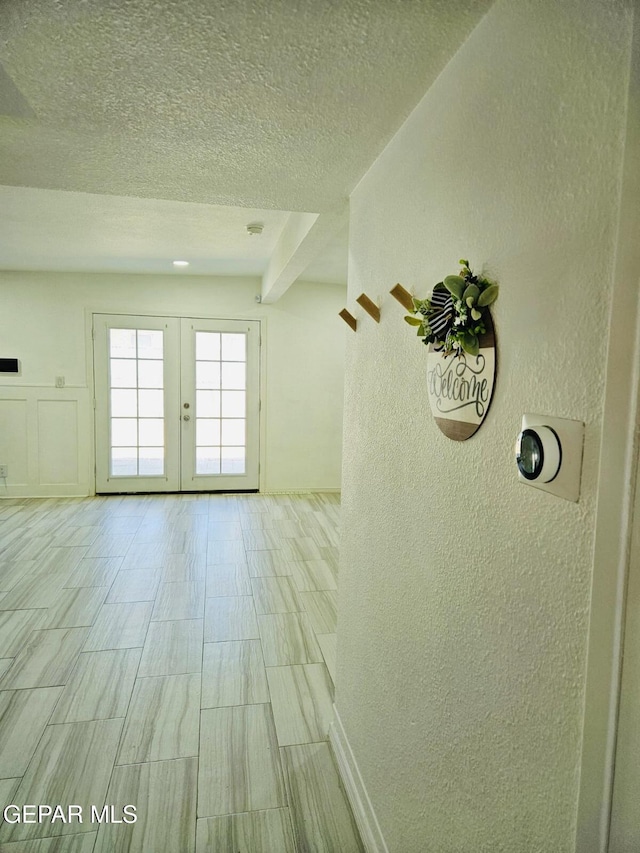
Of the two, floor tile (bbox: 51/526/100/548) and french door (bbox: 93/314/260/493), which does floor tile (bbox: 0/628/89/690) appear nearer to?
floor tile (bbox: 51/526/100/548)

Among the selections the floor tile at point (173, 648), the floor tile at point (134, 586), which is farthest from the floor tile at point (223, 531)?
the floor tile at point (173, 648)

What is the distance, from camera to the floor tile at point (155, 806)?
1.47m

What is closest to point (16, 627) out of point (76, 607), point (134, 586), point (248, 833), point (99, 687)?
point (76, 607)

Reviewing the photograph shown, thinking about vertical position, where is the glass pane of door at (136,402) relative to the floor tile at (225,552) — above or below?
above

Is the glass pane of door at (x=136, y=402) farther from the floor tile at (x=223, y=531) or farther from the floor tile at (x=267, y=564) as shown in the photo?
the floor tile at (x=267, y=564)

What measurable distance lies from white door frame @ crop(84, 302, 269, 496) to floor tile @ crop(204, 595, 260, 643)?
108 inches

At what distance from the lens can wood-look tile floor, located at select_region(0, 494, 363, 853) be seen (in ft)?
5.10

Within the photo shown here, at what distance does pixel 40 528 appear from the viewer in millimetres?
4273

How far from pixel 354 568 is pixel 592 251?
4.38 ft

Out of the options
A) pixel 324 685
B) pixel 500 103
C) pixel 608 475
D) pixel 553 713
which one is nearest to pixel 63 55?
pixel 500 103

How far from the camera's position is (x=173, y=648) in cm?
247

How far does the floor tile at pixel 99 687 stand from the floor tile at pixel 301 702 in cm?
64

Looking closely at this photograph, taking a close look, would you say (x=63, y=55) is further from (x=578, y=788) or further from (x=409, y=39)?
(x=578, y=788)

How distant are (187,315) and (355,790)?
4755mm
